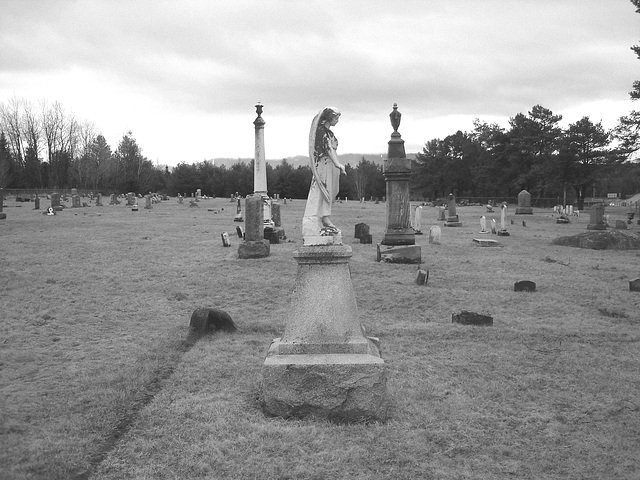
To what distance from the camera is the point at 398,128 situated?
55.5 feet

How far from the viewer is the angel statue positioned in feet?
18.1

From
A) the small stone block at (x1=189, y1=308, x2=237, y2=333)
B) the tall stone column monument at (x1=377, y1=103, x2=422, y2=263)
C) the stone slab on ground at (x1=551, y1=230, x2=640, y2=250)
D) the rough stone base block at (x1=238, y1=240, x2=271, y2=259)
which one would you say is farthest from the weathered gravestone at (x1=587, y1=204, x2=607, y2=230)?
the small stone block at (x1=189, y1=308, x2=237, y2=333)

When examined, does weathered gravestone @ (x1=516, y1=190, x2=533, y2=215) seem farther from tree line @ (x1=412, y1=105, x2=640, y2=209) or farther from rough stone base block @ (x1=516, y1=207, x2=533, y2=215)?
tree line @ (x1=412, y1=105, x2=640, y2=209)

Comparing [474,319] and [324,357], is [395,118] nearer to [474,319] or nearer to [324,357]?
[474,319]

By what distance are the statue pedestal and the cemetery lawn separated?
205mm

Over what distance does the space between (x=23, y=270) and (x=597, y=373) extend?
12851 millimetres

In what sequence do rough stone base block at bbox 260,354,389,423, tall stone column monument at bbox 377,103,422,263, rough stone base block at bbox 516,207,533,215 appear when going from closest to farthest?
rough stone base block at bbox 260,354,389,423 < tall stone column monument at bbox 377,103,422,263 < rough stone base block at bbox 516,207,533,215

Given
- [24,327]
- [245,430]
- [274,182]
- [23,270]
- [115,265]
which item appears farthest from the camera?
[274,182]

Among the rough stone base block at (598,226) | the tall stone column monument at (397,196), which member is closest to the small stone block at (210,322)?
the tall stone column monument at (397,196)

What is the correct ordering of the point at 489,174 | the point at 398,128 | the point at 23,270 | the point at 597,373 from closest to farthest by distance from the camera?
the point at 597,373
the point at 23,270
the point at 398,128
the point at 489,174

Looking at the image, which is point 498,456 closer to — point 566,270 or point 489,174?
point 566,270

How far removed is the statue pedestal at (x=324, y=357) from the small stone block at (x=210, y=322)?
2.87 meters

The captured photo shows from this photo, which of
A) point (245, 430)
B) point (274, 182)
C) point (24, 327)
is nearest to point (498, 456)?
point (245, 430)

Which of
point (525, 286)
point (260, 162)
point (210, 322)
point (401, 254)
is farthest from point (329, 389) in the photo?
point (260, 162)
